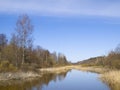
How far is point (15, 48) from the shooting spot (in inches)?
1898

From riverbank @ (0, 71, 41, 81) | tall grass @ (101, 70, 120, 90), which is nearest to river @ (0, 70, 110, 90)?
tall grass @ (101, 70, 120, 90)

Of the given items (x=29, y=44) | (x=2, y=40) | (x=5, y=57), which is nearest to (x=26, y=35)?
(x=29, y=44)

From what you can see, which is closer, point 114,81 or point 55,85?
point 114,81

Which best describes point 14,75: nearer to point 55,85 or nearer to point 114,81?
point 55,85

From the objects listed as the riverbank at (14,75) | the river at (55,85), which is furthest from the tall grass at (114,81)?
the riverbank at (14,75)

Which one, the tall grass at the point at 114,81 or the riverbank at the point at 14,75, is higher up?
the riverbank at the point at 14,75

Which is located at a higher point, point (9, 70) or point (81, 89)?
point (9, 70)

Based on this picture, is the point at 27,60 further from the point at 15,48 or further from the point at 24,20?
the point at 24,20

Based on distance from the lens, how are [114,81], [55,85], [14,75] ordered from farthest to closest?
[14,75] < [55,85] < [114,81]

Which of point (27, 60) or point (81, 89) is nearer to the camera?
point (81, 89)

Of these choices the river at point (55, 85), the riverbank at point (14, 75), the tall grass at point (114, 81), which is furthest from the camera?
the riverbank at point (14, 75)

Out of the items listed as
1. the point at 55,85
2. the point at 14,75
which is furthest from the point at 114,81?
the point at 14,75

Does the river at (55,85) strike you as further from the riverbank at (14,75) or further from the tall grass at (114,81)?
the riverbank at (14,75)

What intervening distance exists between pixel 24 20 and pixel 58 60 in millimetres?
89516
